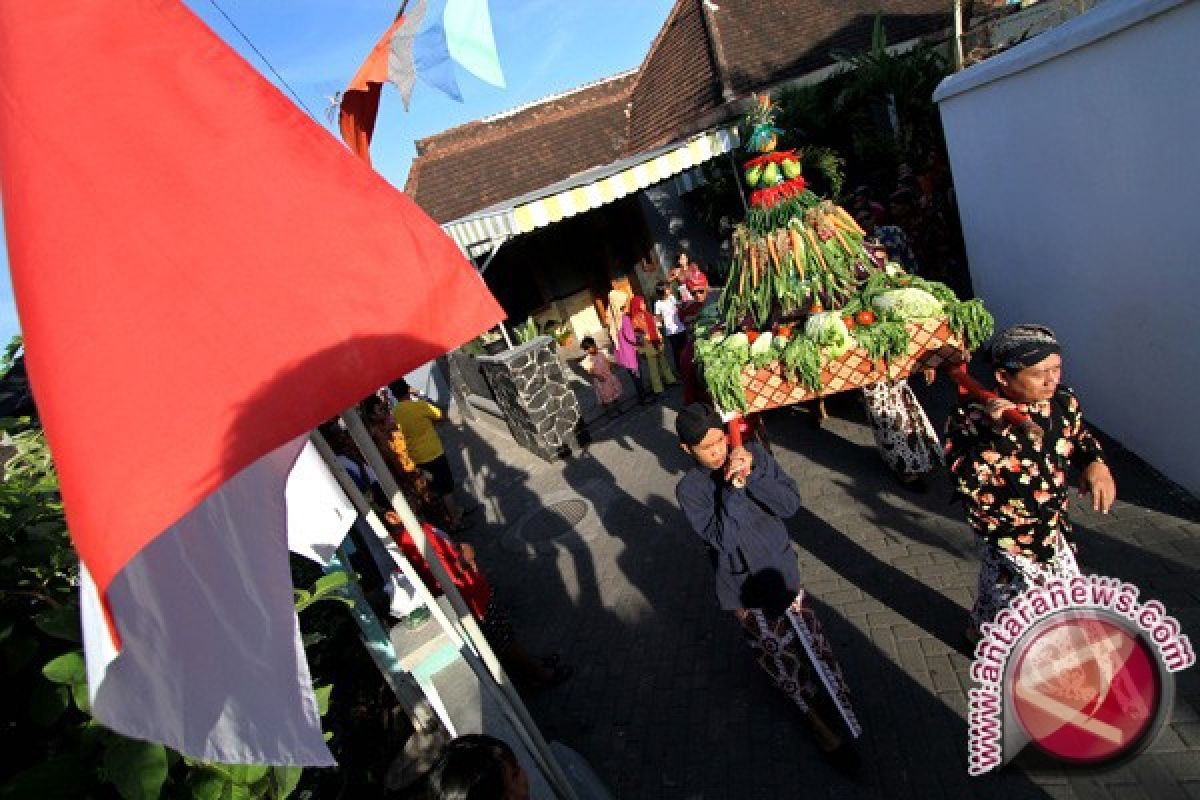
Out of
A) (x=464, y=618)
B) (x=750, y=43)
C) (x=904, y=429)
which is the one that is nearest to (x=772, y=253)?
(x=904, y=429)

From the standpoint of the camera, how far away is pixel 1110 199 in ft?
13.0

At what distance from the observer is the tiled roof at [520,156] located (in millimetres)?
15805

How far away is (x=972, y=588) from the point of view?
385cm

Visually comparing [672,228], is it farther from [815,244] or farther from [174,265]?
[174,265]

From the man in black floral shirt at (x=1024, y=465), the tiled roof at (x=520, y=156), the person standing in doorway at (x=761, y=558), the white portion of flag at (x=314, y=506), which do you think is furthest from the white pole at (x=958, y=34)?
the tiled roof at (x=520, y=156)

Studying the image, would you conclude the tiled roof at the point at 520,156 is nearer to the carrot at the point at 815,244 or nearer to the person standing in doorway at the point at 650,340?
the person standing in doorway at the point at 650,340

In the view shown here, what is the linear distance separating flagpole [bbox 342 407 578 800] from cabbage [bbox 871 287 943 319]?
A: 3.65 meters

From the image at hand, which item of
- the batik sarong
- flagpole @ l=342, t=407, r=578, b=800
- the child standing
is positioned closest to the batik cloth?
the batik sarong

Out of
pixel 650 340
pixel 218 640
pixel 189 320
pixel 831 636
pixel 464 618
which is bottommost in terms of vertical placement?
pixel 831 636

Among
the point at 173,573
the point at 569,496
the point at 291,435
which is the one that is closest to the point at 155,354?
the point at 291,435

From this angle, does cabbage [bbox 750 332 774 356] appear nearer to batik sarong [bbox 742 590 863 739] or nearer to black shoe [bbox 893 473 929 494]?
black shoe [bbox 893 473 929 494]

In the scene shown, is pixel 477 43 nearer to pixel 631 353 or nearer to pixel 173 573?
pixel 173 573

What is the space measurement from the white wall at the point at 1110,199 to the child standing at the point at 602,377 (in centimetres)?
500

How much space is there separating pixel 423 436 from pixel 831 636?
→ 436 cm
